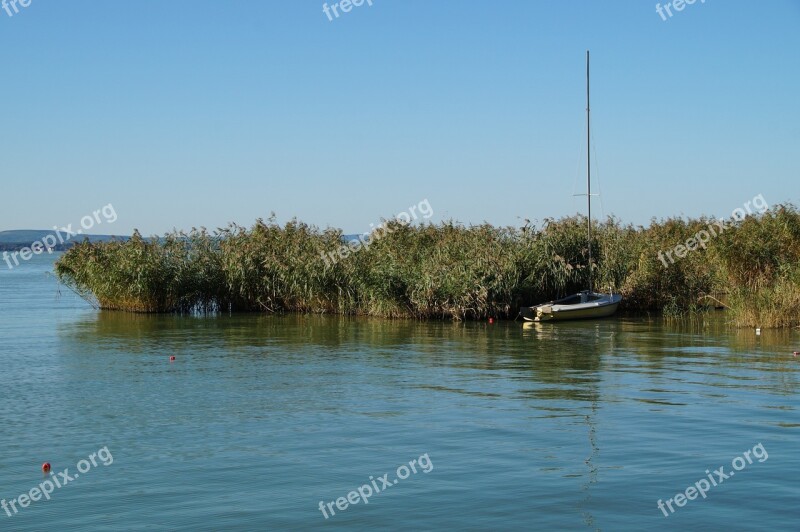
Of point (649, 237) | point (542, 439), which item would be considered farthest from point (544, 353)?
point (649, 237)

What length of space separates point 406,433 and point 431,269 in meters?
21.5

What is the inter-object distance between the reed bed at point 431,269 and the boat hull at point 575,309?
1.32 meters

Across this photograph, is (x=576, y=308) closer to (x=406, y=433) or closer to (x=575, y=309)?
(x=575, y=309)

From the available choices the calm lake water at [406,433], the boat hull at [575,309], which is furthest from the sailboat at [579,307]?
the calm lake water at [406,433]

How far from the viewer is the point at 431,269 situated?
37.8 m

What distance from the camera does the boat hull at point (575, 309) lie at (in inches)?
1448

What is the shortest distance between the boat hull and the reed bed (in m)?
1.32

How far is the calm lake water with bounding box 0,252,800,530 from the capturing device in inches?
483

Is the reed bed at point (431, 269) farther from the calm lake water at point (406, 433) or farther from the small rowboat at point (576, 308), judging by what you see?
the calm lake water at point (406, 433)

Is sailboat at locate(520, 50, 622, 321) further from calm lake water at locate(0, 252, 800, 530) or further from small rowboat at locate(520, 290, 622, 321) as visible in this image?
calm lake water at locate(0, 252, 800, 530)

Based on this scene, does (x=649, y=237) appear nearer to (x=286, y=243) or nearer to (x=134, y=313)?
(x=286, y=243)

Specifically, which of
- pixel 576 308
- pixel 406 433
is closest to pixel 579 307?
pixel 576 308

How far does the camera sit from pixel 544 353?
27859mm

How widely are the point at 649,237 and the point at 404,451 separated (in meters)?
31.7
